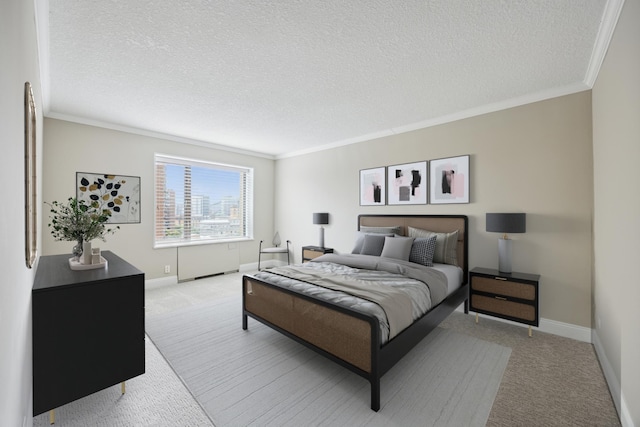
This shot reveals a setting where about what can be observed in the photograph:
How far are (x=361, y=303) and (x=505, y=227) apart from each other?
2001 mm

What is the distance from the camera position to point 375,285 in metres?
2.57

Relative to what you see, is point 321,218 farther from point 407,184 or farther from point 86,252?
point 86,252

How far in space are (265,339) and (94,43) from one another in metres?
3.04

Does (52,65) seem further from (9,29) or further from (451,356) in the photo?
(451,356)

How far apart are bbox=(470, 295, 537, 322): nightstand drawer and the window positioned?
4.53 metres

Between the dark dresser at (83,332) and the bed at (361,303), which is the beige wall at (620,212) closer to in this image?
the bed at (361,303)

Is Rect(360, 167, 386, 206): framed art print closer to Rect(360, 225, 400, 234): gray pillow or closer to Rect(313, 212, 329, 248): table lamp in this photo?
Rect(360, 225, 400, 234): gray pillow

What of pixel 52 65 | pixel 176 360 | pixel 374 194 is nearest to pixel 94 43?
pixel 52 65

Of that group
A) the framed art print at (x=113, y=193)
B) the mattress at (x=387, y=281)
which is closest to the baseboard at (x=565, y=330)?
the mattress at (x=387, y=281)

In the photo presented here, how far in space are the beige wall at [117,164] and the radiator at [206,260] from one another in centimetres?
9

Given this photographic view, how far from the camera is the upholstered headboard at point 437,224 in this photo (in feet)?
11.9

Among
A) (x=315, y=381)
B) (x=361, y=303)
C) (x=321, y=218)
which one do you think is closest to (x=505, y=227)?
(x=361, y=303)

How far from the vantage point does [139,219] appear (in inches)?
177

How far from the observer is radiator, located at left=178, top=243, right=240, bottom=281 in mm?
5020
